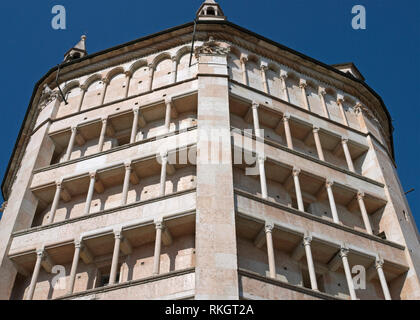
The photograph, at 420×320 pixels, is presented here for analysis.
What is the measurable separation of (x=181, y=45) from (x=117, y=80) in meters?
3.47

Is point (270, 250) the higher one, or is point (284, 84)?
point (284, 84)

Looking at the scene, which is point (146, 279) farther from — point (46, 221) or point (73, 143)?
point (73, 143)

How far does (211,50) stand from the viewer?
26469mm

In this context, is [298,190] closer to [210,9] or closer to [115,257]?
[115,257]

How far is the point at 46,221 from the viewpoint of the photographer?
902 inches

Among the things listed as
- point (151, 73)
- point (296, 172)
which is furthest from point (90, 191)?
point (296, 172)

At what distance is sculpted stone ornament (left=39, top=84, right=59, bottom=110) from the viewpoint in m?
28.5

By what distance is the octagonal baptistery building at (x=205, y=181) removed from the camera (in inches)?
766

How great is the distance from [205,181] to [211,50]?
856 cm

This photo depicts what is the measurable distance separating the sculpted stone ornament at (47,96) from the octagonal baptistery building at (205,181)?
0.10m

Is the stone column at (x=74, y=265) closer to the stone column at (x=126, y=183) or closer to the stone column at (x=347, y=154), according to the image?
the stone column at (x=126, y=183)

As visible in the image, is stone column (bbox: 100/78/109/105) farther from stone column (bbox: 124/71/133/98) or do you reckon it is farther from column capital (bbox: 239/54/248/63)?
column capital (bbox: 239/54/248/63)

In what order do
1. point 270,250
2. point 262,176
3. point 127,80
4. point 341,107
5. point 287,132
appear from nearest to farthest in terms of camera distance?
point 270,250, point 262,176, point 287,132, point 127,80, point 341,107

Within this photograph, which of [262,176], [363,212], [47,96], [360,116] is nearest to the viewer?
[262,176]
